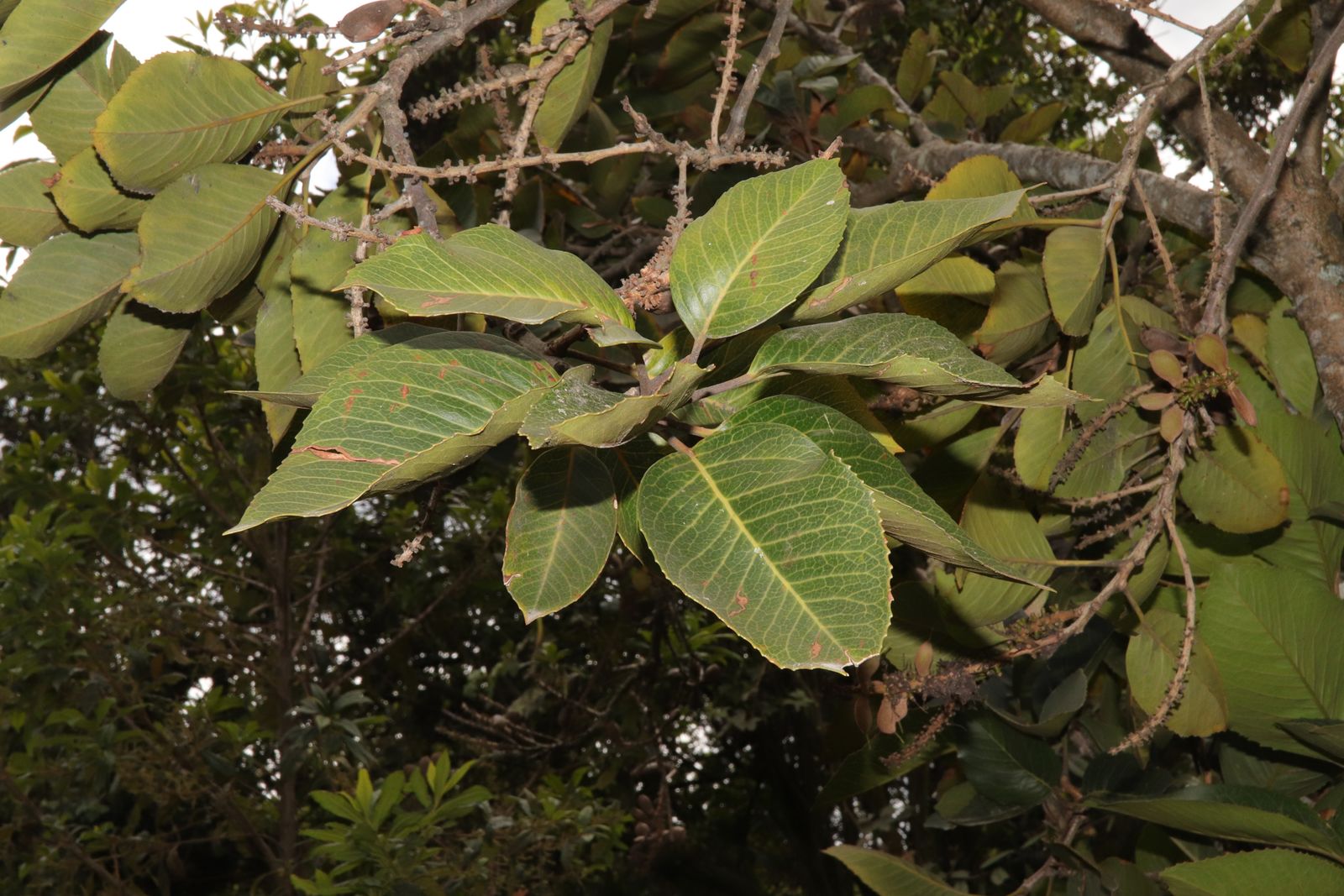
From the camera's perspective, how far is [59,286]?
77cm

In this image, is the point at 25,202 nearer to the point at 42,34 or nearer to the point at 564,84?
the point at 42,34

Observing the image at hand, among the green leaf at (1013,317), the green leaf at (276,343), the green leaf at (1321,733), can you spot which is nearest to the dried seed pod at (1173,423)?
the green leaf at (1013,317)

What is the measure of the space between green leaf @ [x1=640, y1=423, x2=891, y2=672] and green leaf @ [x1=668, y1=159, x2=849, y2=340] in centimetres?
6

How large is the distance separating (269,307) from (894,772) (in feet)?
2.57

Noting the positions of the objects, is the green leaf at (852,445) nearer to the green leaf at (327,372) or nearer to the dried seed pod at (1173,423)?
the green leaf at (327,372)

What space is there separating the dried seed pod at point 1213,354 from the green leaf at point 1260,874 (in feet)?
1.28

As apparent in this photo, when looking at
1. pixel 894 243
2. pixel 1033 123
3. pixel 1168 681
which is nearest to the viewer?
pixel 894 243

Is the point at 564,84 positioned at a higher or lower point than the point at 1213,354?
higher

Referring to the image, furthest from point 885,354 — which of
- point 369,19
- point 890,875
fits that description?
point 890,875

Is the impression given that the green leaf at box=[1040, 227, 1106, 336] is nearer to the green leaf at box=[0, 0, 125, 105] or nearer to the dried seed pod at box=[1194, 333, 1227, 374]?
the dried seed pod at box=[1194, 333, 1227, 374]

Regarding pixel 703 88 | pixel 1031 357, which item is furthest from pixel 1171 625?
pixel 703 88

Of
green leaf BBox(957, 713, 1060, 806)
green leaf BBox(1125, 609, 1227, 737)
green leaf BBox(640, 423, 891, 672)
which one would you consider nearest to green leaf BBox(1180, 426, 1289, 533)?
green leaf BBox(1125, 609, 1227, 737)

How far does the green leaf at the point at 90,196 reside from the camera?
2.42ft

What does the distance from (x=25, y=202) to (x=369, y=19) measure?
1.19ft
